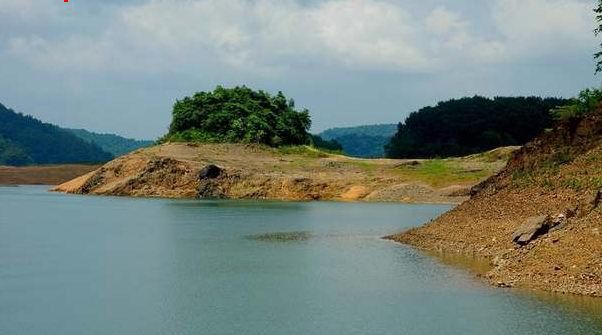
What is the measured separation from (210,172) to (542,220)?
56.9 meters

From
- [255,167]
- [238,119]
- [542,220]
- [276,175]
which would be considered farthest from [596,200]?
[238,119]

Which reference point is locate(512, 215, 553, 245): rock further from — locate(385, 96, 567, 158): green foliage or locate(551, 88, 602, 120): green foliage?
locate(385, 96, 567, 158): green foliage

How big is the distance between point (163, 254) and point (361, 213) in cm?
2684

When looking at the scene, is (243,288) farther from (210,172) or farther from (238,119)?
(238,119)

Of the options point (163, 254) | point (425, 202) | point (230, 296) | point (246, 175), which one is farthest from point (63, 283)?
point (246, 175)

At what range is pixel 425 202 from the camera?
74.4m

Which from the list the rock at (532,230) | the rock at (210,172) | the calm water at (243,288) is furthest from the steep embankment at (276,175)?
the rock at (532,230)

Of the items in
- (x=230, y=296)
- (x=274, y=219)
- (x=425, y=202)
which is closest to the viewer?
(x=230, y=296)

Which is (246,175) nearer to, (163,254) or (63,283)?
(163,254)

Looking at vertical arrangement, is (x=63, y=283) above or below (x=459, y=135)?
below

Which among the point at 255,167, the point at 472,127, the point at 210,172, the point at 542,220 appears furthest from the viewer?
the point at 472,127

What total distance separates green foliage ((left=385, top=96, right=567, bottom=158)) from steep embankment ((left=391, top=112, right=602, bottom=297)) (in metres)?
99.9

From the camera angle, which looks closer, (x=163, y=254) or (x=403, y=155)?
(x=163, y=254)

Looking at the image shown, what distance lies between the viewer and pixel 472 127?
496 ft
